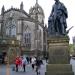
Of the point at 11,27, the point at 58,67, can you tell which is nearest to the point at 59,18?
the point at 58,67

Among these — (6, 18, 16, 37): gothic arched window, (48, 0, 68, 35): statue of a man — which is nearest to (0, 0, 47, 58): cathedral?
(6, 18, 16, 37): gothic arched window

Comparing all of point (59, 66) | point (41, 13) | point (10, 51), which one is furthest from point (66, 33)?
point (41, 13)

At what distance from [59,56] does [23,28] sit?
6282cm

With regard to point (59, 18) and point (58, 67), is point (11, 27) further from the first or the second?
point (58, 67)

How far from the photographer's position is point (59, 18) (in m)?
14.2

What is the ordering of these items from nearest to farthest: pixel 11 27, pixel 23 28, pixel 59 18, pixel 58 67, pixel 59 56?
1. pixel 58 67
2. pixel 59 56
3. pixel 59 18
4. pixel 23 28
5. pixel 11 27

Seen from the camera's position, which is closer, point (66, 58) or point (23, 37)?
point (66, 58)

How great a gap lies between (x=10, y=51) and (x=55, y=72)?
33.9 meters

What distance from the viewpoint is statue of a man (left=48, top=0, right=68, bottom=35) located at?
14055 millimetres

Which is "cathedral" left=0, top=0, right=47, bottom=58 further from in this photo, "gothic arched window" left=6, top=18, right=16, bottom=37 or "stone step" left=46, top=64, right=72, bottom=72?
"stone step" left=46, top=64, right=72, bottom=72

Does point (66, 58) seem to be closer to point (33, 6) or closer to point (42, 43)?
point (42, 43)

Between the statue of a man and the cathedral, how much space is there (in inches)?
2278

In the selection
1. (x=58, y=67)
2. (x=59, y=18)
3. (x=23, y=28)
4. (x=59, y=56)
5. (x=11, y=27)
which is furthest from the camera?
(x=11, y=27)

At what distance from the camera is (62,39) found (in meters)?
13.5
